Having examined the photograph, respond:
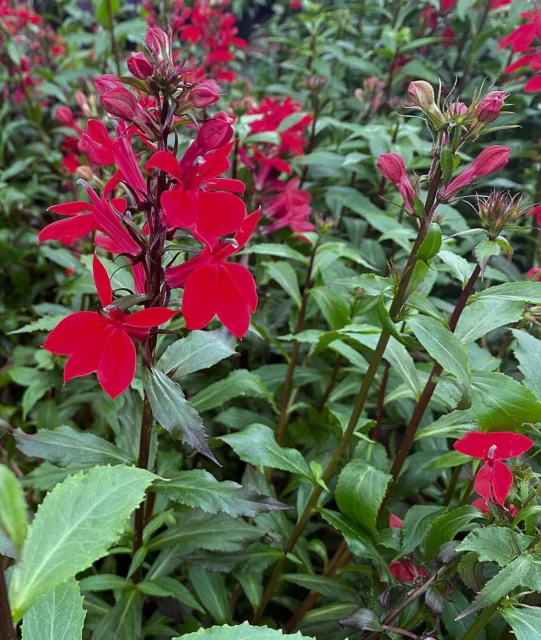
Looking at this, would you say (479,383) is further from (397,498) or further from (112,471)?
(112,471)

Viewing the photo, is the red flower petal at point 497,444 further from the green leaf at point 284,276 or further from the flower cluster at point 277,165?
the flower cluster at point 277,165

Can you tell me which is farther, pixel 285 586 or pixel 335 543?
pixel 335 543

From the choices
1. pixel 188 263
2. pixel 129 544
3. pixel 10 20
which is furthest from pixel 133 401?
pixel 10 20

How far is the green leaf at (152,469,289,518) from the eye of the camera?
24.3 inches

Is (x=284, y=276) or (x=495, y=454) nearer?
(x=495, y=454)

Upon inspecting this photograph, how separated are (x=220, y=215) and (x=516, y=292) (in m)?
0.35

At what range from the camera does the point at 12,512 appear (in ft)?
0.70

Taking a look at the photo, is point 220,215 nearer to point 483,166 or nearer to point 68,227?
point 68,227

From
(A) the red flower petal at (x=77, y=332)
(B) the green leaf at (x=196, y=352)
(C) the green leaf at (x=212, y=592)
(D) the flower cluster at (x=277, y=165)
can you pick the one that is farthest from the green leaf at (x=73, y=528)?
(D) the flower cluster at (x=277, y=165)

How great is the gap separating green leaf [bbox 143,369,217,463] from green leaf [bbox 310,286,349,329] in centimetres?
Result: 41

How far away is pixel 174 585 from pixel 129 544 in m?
0.09

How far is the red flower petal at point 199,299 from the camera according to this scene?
1.75 feet

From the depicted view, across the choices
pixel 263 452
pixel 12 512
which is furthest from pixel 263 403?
pixel 12 512

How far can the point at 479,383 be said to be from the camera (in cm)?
66
